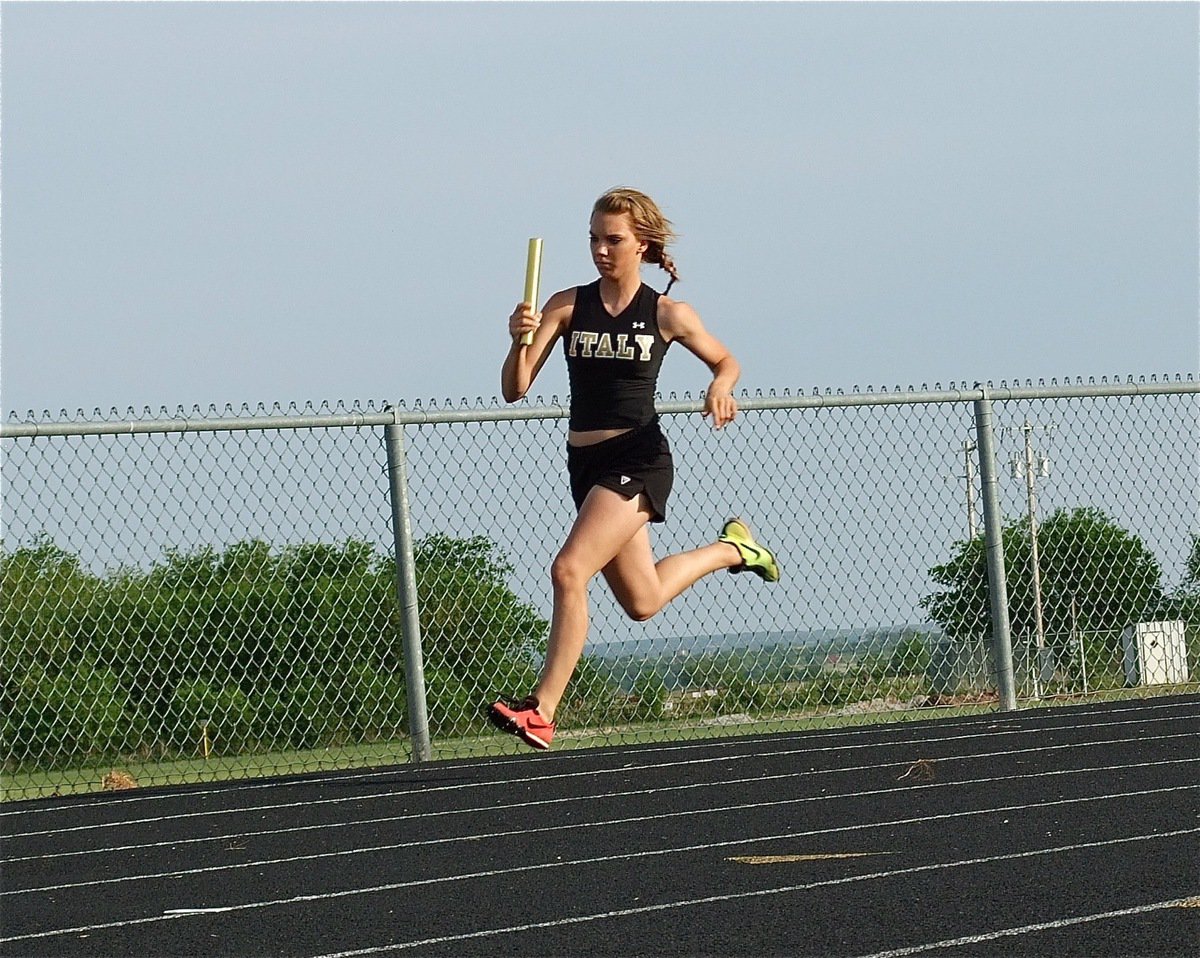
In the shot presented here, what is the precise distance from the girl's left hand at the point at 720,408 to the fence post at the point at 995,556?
3.26 m

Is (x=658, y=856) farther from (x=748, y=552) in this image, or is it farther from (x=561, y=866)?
(x=748, y=552)

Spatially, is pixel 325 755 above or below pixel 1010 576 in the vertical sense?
below

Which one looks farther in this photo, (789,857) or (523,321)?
(523,321)

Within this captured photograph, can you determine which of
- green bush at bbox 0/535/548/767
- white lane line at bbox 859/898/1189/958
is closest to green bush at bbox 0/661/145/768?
green bush at bbox 0/535/548/767

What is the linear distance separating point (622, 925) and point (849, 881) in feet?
2.34

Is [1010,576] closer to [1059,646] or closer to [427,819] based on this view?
[1059,646]

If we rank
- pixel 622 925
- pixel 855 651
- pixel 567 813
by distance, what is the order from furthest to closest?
1. pixel 855 651
2. pixel 567 813
3. pixel 622 925

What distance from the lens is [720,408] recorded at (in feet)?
21.8

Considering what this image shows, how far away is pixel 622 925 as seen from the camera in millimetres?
4250

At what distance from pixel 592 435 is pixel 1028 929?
3.29 m

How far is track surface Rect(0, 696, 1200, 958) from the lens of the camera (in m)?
4.14

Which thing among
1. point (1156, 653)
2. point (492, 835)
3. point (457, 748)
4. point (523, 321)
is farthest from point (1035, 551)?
point (492, 835)

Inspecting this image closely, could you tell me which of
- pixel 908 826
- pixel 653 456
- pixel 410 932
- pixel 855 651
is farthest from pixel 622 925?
pixel 855 651

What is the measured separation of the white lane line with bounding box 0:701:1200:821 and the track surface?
0.04 m
